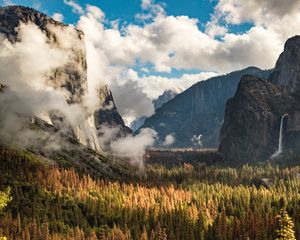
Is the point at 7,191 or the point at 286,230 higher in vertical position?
the point at 7,191

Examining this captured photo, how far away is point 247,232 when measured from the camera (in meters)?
198

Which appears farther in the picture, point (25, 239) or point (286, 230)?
point (25, 239)

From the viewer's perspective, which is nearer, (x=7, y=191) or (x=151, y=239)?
(x=7, y=191)

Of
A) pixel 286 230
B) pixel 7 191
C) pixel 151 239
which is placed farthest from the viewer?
pixel 151 239

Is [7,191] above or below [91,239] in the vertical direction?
above

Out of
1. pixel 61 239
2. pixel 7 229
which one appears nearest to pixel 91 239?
pixel 61 239

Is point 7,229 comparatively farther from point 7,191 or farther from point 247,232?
point 7,191

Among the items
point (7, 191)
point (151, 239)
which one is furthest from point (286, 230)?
point (151, 239)

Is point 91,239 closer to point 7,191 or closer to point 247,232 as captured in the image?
point 247,232

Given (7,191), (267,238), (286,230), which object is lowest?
(267,238)

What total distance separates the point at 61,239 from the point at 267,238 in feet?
314

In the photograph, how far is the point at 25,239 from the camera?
198750 mm

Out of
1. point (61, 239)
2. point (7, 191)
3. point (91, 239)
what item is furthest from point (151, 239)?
point (7, 191)

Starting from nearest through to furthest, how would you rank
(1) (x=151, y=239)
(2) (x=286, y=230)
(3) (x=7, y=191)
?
(3) (x=7, y=191)
(2) (x=286, y=230)
(1) (x=151, y=239)
